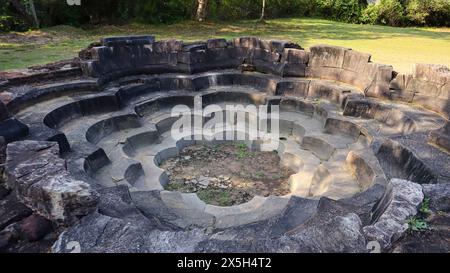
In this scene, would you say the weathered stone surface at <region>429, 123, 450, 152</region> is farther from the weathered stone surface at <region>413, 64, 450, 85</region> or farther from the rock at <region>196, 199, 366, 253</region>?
the rock at <region>196, 199, 366, 253</region>

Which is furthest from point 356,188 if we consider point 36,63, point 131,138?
point 36,63

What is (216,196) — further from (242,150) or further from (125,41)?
(125,41)

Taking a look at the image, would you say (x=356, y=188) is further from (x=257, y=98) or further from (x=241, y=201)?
(x=257, y=98)

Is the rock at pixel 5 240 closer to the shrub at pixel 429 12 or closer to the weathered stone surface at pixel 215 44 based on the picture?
the weathered stone surface at pixel 215 44

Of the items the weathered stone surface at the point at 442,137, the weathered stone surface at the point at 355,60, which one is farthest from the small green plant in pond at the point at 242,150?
the weathered stone surface at the point at 355,60

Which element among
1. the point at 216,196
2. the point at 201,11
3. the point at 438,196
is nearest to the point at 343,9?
the point at 201,11

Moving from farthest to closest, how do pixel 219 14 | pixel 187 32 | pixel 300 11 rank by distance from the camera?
1. pixel 300 11
2. pixel 219 14
3. pixel 187 32

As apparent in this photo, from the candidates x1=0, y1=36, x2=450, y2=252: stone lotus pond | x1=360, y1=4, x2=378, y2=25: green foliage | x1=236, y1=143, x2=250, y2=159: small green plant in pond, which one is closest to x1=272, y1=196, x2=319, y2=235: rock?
x1=0, y1=36, x2=450, y2=252: stone lotus pond
